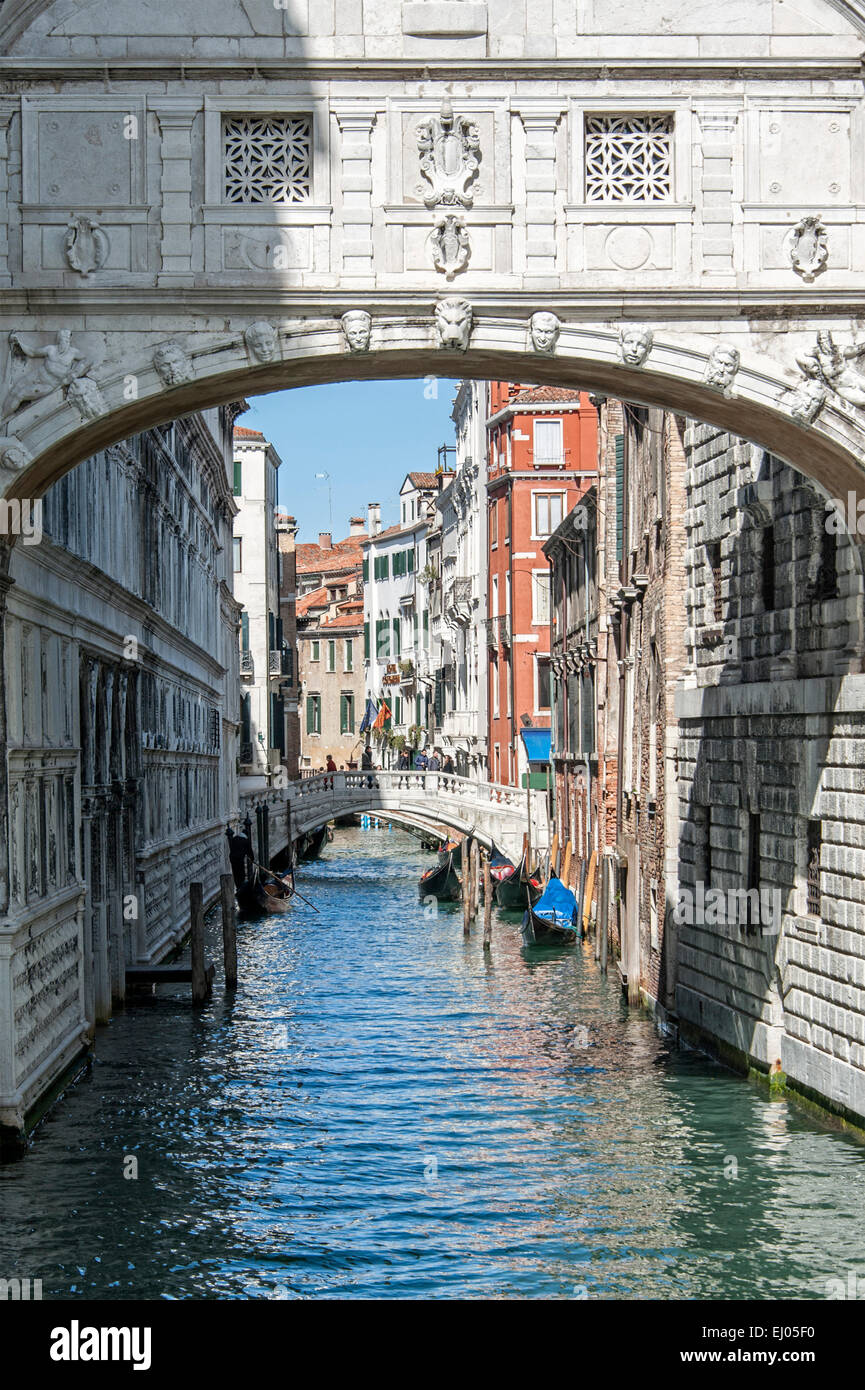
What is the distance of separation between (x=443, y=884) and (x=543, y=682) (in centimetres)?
660

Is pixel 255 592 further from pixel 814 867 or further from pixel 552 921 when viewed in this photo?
pixel 814 867

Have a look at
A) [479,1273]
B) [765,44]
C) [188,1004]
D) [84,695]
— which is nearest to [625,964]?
[188,1004]

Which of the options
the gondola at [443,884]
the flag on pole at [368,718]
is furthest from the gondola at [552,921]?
the flag on pole at [368,718]

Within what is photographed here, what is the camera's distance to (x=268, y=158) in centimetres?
1039

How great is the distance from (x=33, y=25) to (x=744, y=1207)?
7.74 metres

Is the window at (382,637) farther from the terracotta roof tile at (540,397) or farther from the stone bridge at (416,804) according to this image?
the terracotta roof tile at (540,397)

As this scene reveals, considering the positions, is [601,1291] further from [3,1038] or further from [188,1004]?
[188,1004]

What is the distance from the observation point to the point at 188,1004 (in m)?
18.8

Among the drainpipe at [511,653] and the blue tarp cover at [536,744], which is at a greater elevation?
the drainpipe at [511,653]

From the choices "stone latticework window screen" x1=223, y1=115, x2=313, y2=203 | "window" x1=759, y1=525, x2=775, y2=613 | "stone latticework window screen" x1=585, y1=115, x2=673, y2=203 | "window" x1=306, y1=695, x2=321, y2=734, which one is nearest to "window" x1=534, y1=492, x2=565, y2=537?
"window" x1=759, y1=525, x2=775, y2=613

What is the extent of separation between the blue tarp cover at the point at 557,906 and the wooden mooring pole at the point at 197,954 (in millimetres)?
6976

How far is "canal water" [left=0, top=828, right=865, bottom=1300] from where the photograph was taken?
9.73m

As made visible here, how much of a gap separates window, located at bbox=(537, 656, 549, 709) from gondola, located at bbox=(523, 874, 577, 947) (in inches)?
519

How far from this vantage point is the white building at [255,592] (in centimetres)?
4469
